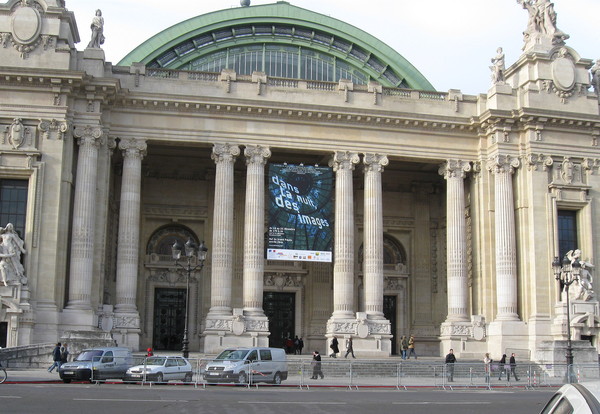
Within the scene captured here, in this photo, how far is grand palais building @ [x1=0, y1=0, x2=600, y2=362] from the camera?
3550 cm

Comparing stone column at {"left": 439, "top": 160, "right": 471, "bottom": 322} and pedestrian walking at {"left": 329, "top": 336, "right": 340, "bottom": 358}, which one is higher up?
stone column at {"left": 439, "top": 160, "right": 471, "bottom": 322}

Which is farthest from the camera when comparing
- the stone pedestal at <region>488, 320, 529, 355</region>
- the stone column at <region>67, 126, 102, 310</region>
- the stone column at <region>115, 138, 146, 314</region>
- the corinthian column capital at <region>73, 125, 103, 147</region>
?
the stone pedestal at <region>488, 320, 529, 355</region>

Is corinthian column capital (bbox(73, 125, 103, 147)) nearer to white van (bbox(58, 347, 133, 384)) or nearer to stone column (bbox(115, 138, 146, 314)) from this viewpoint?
stone column (bbox(115, 138, 146, 314))

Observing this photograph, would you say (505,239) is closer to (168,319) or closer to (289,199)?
(289,199)

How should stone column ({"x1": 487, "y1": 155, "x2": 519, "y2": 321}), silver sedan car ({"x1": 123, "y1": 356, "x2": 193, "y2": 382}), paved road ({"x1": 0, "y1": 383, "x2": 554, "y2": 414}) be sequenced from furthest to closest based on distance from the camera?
stone column ({"x1": 487, "y1": 155, "x2": 519, "y2": 321})
silver sedan car ({"x1": 123, "y1": 356, "x2": 193, "y2": 382})
paved road ({"x1": 0, "y1": 383, "x2": 554, "y2": 414})

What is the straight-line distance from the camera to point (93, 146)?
120 ft

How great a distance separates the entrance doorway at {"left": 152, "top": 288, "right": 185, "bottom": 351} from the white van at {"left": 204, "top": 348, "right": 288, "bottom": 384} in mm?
16095

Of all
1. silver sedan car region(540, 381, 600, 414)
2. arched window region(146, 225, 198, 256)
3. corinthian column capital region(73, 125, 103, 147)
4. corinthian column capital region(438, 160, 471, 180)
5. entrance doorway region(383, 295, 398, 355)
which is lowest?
silver sedan car region(540, 381, 600, 414)

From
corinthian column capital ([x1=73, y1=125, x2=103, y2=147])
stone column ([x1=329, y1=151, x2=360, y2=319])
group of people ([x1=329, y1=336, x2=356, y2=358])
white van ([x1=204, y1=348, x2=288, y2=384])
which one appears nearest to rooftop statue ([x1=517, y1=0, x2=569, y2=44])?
stone column ([x1=329, y1=151, x2=360, y2=319])

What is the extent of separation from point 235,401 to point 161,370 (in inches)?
293

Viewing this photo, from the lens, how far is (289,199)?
38875 mm

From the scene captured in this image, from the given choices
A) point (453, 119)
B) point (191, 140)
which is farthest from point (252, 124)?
point (453, 119)

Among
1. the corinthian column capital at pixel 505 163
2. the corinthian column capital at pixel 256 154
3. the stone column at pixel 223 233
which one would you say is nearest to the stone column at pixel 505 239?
the corinthian column capital at pixel 505 163

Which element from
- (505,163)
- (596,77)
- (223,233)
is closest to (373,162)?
(505,163)
